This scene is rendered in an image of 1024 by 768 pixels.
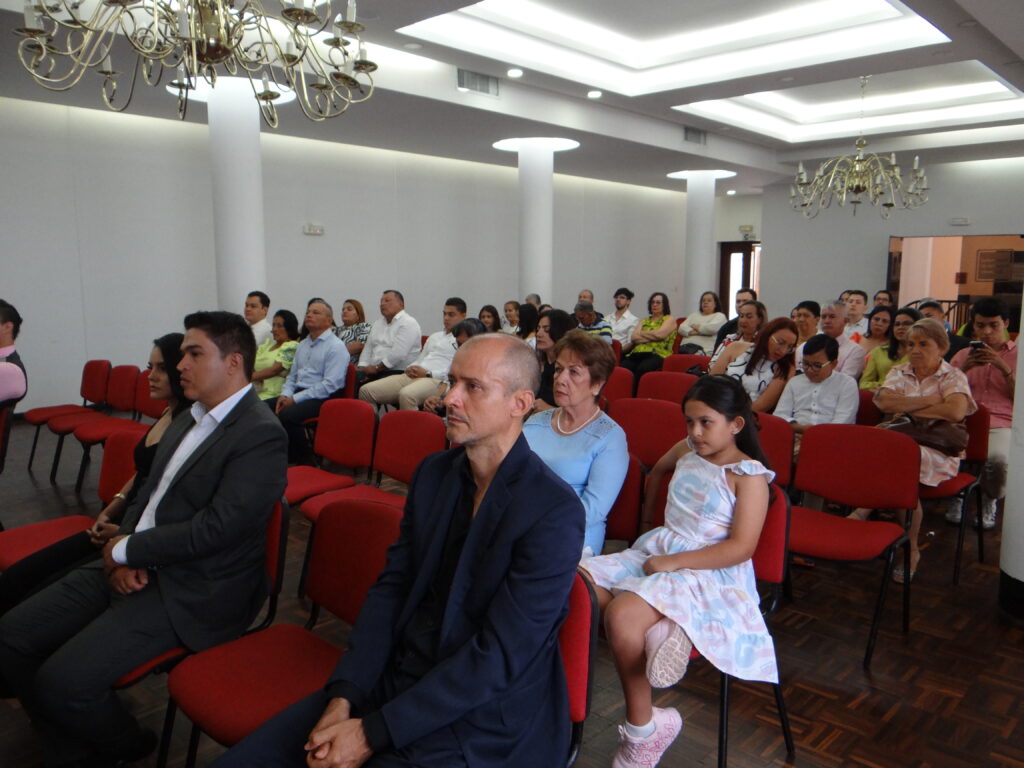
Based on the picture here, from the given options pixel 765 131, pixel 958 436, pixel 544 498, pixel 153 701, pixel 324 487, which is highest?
pixel 765 131

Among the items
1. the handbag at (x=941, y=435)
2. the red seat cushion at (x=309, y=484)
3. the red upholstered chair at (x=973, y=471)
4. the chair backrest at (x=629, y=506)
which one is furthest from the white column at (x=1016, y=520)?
the red seat cushion at (x=309, y=484)

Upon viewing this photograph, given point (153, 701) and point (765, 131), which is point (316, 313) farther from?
point (765, 131)

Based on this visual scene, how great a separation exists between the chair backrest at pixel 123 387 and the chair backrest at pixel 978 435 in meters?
5.70

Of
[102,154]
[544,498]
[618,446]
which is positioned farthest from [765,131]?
[544,498]

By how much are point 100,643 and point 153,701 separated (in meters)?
0.78

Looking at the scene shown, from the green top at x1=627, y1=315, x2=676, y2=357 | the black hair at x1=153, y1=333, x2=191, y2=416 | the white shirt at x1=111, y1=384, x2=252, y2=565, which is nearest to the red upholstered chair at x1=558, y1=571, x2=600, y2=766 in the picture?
the white shirt at x1=111, y1=384, x2=252, y2=565

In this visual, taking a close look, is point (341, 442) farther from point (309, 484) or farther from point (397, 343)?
point (397, 343)

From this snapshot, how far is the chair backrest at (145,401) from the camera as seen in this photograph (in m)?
5.39

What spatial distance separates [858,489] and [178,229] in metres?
8.19

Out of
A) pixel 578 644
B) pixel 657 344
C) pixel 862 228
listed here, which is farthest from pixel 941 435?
pixel 862 228

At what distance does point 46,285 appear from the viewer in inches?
309

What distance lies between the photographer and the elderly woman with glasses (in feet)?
14.9

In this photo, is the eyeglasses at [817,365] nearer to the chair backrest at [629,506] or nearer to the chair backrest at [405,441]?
the chair backrest at [629,506]

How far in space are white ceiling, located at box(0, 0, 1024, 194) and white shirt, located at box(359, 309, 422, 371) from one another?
2230mm
